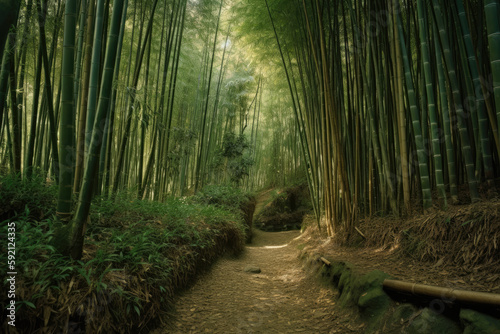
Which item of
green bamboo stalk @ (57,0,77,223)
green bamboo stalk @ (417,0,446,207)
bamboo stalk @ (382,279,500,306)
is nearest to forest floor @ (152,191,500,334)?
bamboo stalk @ (382,279,500,306)

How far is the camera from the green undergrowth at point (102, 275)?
1.04 meters

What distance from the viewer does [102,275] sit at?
124 cm

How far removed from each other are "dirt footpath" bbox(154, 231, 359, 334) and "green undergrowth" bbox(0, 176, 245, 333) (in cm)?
18

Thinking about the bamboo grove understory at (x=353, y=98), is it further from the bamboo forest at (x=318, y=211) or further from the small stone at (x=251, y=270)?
the small stone at (x=251, y=270)

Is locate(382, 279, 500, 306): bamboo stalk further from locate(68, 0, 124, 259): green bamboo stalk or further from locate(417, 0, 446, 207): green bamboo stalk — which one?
locate(68, 0, 124, 259): green bamboo stalk

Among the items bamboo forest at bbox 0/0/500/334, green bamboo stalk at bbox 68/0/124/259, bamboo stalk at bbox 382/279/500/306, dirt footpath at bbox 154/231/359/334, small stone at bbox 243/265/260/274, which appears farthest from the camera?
small stone at bbox 243/265/260/274

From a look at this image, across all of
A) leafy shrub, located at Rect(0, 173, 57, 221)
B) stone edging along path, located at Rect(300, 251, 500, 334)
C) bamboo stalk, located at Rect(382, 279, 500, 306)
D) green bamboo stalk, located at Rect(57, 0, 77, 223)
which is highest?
green bamboo stalk, located at Rect(57, 0, 77, 223)

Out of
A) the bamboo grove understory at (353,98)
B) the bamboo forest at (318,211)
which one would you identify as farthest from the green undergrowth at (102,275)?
the bamboo grove understory at (353,98)

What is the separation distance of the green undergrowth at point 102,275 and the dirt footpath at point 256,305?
175 millimetres

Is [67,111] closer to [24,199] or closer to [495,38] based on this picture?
[24,199]

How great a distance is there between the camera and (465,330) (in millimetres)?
901

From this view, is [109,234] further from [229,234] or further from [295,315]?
[229,234]

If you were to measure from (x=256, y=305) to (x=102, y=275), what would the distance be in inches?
43.5

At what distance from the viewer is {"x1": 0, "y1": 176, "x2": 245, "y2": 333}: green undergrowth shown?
3.43ft
